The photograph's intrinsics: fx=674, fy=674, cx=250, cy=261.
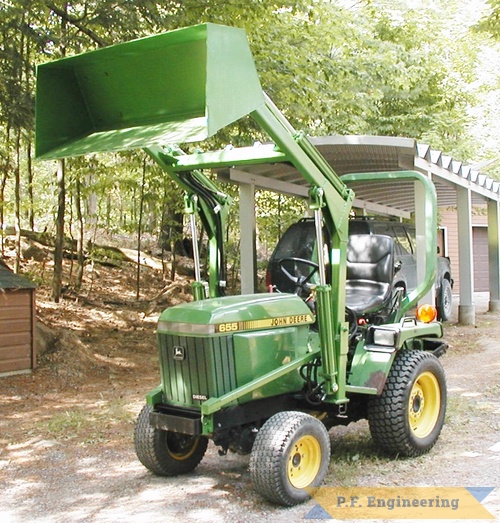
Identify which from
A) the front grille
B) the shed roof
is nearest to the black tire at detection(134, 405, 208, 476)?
the front grille

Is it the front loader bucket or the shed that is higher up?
the front loader bucket

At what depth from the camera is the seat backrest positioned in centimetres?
570

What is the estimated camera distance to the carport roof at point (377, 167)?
30.9ft

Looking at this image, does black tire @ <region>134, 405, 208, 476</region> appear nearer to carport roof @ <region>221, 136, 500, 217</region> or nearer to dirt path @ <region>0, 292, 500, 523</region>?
dirt path @ <region>0, 292, 500, 523</region>

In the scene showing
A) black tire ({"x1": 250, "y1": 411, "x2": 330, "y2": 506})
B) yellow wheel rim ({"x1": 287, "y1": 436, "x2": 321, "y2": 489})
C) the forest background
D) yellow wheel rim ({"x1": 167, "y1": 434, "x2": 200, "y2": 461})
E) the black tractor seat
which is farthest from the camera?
the forest background

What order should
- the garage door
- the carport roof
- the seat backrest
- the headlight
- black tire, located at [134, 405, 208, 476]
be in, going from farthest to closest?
the garage door < the carport roof < the seat backrest < the headlight < black tire, located at [134, 405, 208, 476]

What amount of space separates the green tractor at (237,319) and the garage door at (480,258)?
1855 centimetres

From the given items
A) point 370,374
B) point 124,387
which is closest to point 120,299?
point 124,387

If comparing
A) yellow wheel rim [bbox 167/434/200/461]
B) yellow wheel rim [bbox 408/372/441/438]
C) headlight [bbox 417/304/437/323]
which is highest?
headlight [bbox 417/304/437/323]

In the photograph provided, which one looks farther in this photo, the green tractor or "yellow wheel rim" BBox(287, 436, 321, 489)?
"yellow wheel rim" BBox(287, 436, 321, 489)

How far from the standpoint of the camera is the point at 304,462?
4.27m

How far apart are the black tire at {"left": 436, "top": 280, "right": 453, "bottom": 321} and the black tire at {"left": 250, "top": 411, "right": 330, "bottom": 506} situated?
31.0 ft

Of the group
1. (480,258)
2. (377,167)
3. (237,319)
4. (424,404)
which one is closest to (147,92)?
(237,319)

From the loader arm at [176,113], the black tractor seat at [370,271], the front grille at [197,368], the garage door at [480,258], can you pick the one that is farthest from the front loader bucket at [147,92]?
the garage door at [480,258]
